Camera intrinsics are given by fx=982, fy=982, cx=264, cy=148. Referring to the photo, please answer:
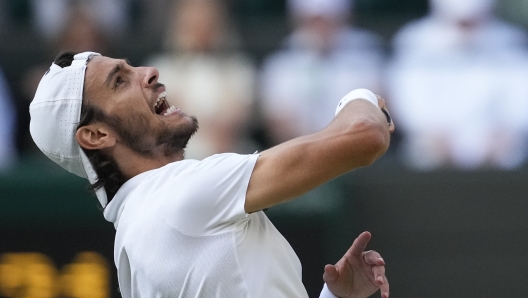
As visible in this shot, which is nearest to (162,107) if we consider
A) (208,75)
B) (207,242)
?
(207,242)

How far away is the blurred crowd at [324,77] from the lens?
6.98 metres

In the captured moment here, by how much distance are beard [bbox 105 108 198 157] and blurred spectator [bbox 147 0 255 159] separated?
319 centimetres

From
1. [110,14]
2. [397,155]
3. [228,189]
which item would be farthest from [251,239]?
[110,14]

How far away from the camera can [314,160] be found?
2.81 metres

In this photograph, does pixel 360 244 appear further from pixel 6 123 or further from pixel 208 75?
pixel 6 123

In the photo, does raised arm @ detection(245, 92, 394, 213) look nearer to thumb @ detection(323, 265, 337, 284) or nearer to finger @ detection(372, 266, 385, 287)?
finger @ detection(372, 266, 385, 287)

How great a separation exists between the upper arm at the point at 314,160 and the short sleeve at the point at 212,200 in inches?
1.3

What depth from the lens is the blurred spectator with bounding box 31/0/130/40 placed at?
7641 mm

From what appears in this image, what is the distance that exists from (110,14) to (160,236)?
5.42 m

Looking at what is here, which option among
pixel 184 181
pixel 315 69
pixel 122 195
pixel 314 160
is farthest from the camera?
pixel 315 69

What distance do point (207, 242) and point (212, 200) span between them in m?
0.13

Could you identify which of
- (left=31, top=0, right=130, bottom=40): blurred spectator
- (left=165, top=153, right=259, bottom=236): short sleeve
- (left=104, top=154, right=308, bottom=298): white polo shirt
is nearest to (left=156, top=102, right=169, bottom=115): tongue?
(left=104, top=154, right=308, bottom=298): white polo shirt

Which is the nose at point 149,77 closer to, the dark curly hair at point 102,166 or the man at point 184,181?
the man at point 184,181

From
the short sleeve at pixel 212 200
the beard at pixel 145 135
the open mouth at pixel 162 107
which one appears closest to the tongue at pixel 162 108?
the open mouth at pixel 162 107
